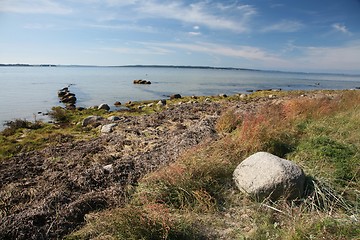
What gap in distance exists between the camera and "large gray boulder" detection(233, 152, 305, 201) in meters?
4.09

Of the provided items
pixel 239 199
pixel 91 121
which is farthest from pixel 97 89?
pixel 239 199

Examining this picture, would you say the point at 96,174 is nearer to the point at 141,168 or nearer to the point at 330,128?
the point at 141,168

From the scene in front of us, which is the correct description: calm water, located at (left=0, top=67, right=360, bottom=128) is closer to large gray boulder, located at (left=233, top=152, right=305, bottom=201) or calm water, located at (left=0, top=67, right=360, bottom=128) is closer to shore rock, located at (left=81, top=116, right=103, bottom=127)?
shore rock, located at (left=81, top=116, right=103, bottom=127)

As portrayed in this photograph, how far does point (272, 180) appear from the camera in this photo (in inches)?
162

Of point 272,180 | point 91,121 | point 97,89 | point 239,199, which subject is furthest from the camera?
point 97,89

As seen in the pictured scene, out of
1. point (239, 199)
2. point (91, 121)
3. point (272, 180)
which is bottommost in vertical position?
point (91, 121)

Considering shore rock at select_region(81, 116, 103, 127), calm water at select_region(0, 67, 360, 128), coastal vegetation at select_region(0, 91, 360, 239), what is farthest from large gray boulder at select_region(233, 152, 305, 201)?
calm water at select_region(0, 67, 360, 128)

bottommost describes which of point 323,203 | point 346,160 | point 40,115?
point 40,115

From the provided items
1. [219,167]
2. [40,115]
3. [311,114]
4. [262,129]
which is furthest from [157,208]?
[40,115]

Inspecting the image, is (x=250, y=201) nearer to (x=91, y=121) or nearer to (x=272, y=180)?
(x=272, y=180)

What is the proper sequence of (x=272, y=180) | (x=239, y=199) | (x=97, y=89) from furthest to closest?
1. (x=97, y=89)
2. (x=239, y=199)
3. (x=272, y=180)

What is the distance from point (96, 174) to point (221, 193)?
9.17 ft

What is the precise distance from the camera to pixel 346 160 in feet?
16.1

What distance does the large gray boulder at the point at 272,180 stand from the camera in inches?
161
